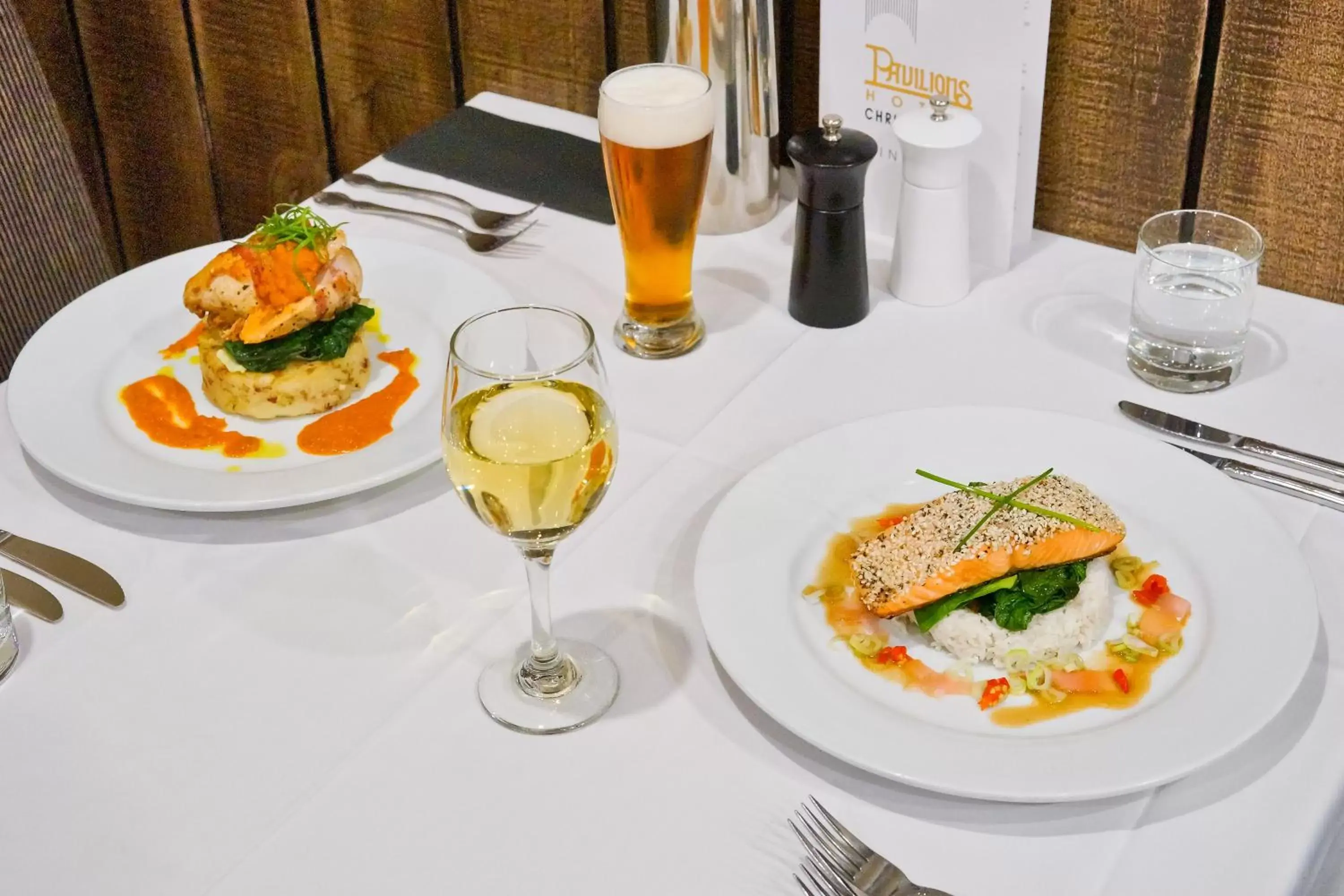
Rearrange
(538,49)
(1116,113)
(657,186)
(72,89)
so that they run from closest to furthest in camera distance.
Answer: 1. (657,186)
2. (1116,113)
3. (538,49)
4. (72,89)

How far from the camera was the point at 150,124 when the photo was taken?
2.36m

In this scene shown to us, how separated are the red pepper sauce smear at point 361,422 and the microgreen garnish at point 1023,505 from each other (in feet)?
1.58

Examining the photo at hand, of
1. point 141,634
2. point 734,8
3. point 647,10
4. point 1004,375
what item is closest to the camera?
point 141,634

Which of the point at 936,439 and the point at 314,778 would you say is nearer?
the point at 314,778

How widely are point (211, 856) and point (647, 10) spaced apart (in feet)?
3.89

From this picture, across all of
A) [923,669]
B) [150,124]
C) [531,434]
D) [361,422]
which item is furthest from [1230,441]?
[150,124]

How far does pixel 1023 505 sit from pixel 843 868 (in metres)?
0.29

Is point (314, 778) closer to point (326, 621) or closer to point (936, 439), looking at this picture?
point (326, 621)

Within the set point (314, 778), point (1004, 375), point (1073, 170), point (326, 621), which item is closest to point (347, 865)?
point (314, 778)

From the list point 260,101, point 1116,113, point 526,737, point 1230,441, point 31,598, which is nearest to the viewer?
point 526,737

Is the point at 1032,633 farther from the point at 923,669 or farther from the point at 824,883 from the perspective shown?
the point at 824,883

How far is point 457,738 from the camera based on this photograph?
91cm

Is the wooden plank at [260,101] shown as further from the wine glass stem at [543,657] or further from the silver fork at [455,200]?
the wine glass stem at [543,657]

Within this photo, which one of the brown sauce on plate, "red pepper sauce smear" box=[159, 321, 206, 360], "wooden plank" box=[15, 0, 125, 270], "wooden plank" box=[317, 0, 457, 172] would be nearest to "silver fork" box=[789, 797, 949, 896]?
the brown sauce on plate
